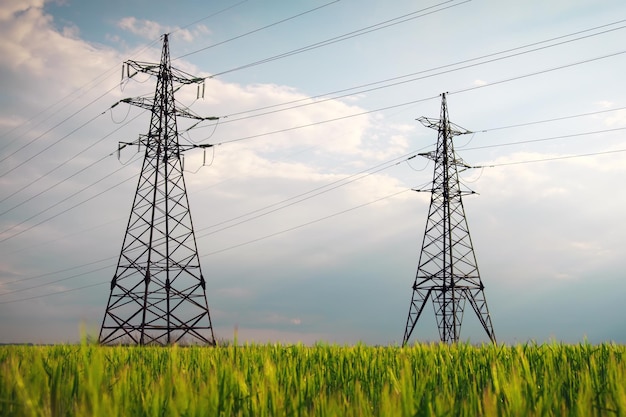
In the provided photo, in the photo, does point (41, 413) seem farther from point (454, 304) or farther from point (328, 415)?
point (454, 304)

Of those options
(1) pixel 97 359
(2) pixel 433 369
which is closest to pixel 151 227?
(2) pixel 433 369

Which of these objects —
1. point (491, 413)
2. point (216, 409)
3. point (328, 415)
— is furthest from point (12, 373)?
point (491, 413)

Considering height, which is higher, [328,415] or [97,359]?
[97,359]

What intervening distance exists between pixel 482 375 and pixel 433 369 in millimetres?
515

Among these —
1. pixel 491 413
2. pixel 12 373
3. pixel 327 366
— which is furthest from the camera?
pixel 327 366

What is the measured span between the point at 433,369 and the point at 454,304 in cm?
2410

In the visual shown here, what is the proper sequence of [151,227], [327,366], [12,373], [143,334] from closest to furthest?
[12,373]
[327,366]
[143,334]
[151,227]

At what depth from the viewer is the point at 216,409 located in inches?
106

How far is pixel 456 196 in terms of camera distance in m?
30.1

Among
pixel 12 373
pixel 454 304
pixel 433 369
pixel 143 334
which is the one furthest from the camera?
pixel 454 304

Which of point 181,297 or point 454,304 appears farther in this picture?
point 454,304

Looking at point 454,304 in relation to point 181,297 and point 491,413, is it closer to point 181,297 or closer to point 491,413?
point 181,297

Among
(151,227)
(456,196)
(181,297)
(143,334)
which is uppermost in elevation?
(456,196)

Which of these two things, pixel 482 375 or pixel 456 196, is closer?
pixel 482 375
